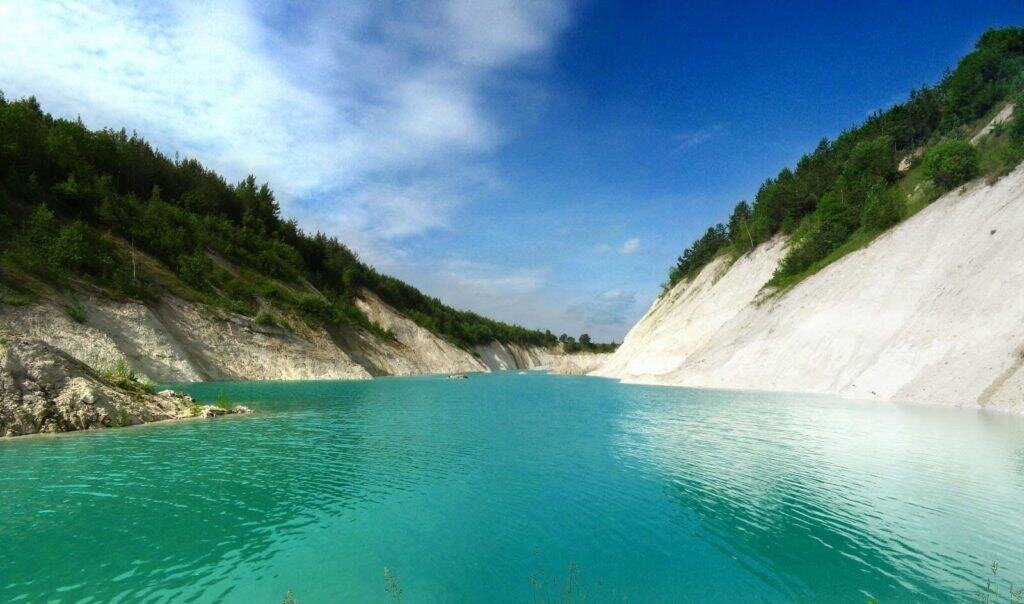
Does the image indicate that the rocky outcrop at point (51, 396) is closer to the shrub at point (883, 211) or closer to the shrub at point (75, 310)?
the shrub at point (75, 310)

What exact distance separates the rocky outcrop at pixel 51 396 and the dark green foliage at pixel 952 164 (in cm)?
5644

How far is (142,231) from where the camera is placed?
54781mm

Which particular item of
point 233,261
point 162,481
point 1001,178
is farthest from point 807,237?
point 233,261

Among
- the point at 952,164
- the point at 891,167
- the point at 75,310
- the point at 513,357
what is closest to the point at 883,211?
the point at 952,164

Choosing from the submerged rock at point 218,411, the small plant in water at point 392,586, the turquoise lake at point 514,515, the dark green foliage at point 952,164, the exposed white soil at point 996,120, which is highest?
the exposed white soil at point 996,120

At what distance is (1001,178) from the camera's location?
36.5 metres

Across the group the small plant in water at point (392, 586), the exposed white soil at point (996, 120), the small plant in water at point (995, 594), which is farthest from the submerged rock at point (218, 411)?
the exposed white soil at point (996, 120)

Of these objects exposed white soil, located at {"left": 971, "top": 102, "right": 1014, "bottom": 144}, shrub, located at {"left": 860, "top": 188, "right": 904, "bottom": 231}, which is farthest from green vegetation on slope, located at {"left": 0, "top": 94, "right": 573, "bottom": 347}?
exposed white soil, located at {"left": 971, "top": 102, "right": 1014, "bottom": 144}

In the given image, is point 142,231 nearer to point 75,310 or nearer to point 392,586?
point 75,310

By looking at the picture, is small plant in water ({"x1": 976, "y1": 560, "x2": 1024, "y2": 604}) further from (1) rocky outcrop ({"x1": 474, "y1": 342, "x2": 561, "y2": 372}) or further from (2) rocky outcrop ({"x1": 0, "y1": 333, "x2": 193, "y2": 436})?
(1) rocky outcrop ({"x1": 474, "y1": 342, "x2": 561, "y2": 372})

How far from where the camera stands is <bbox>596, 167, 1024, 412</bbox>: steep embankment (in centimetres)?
2780

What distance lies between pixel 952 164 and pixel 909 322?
17.6 metres

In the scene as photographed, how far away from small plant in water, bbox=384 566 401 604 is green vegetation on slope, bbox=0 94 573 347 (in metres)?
43.2

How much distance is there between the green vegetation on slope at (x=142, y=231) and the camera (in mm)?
42938
